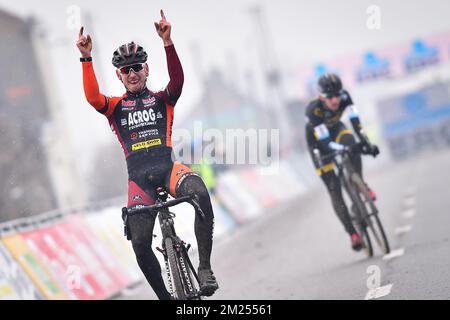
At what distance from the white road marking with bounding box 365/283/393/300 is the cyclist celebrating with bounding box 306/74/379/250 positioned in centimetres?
267

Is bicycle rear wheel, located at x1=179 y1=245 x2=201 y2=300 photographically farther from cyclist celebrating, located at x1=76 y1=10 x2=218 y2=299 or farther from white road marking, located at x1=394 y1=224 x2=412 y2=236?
white road marking, located at x1=394 y1=224 x2=412 y2=236

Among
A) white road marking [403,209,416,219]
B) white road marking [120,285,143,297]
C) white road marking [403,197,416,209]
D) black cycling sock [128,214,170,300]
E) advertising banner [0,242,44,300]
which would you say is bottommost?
white road marking [403,197,416,209]

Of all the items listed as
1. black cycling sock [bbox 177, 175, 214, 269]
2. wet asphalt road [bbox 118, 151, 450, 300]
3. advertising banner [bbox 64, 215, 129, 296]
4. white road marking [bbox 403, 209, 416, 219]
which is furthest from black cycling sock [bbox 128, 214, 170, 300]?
white road marking [bbox 403, 209, 416, 219]

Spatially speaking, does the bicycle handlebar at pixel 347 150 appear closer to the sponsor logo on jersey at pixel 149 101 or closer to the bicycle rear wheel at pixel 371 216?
the bicycle rear wheel at pixel 371 216

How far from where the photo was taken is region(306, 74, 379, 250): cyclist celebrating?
→ 433 inches

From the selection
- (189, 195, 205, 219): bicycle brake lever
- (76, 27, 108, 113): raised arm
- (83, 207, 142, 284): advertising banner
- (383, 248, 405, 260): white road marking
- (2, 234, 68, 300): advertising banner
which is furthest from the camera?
(83, 207, 142, 284): advertising banner

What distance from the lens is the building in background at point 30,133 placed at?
4122cm
